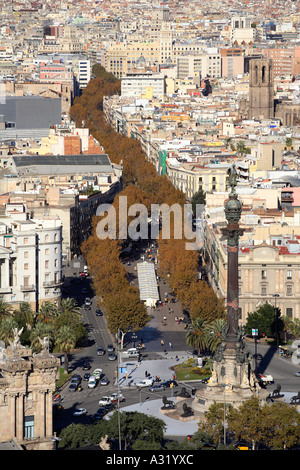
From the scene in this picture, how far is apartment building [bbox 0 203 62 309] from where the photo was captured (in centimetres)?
9406

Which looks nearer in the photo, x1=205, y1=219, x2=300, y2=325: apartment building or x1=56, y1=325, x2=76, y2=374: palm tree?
x1=56, y1=325, x2=76, y2=374: palm tree

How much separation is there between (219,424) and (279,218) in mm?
46610

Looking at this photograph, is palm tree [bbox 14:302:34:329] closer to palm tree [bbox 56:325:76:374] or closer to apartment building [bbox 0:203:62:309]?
apartment building [bbox 0:203:62:309]

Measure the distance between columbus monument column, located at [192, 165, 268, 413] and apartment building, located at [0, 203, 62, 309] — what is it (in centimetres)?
2339

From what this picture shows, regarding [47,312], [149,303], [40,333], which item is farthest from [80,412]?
[149,303]

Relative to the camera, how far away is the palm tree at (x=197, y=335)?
86.3m

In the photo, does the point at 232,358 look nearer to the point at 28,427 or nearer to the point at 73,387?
the point at 73,387

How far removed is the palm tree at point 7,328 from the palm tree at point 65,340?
2.64 metres

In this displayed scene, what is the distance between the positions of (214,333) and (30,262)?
15329mm

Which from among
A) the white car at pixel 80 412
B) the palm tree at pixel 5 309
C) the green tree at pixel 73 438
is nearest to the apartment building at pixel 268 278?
the palm tree at pixel 5 309

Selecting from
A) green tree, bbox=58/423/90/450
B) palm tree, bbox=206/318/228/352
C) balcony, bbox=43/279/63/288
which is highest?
green tree, bbox=58/423/90/450

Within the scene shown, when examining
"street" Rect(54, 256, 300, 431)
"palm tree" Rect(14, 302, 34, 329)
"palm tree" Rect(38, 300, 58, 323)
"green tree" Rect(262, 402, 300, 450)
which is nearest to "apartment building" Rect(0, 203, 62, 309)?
"palm tree" Rect(14, 302, 34, 329)

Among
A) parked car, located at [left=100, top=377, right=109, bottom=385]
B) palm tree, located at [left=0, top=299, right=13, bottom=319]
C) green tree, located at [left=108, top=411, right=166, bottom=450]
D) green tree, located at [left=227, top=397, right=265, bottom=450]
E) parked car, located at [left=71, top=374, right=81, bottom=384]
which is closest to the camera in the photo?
green tree, located at [left=108, top=411, right=166, bottom=450]

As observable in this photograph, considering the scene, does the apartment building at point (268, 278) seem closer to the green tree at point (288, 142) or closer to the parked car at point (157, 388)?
the parked car at point (157, 388)
